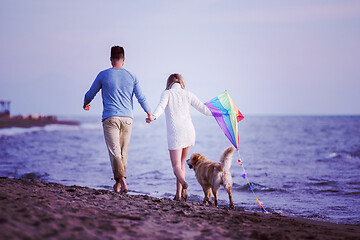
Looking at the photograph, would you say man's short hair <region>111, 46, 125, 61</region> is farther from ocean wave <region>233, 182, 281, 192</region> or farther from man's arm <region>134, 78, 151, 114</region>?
ocean wave <region>233, 182, 281, 192</region>

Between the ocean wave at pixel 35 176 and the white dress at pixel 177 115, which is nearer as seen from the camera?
the white dress at pixel 177 115

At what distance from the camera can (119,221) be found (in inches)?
160

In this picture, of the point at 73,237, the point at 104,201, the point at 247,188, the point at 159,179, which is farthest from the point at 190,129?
the point at 159,179

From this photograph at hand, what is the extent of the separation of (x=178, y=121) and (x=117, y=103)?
102cm

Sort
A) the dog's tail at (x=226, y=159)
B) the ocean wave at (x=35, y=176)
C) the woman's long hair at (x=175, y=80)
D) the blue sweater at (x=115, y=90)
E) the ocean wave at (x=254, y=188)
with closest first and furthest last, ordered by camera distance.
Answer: the dog's tail at (x=226, y=159), the blue sweater at (x=115, y=90), the woman's long hair at (x=175, y=80), the ocean wave at (x=254, y=188), the ocean wave at (x=35, y=176)

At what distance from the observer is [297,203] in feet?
25.9

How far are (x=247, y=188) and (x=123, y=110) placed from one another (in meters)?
4.71

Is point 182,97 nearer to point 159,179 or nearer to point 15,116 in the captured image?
point 159,179

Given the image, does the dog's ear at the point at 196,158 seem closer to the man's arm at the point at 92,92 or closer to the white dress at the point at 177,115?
the white dress at the point at 177,115

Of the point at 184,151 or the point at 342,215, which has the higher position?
the point at 184,151

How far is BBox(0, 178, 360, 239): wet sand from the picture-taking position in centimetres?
351

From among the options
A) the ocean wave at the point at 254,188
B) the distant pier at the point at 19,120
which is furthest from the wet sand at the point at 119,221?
the distant pier at the point at 19,120

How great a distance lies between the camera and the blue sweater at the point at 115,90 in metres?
6.11

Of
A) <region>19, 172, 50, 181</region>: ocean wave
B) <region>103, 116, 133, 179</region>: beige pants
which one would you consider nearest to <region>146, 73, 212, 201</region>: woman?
<region>103, 116, 133, 179</region>: beige pants
